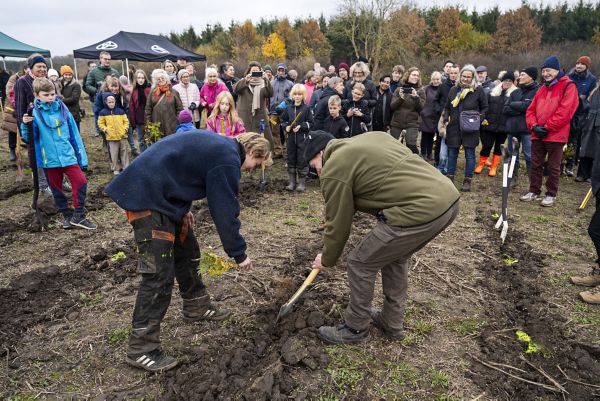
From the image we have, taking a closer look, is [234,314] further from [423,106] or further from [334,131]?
[423,106]

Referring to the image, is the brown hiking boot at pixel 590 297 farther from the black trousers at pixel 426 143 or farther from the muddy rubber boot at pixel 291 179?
the black trousers at pixel 426 143

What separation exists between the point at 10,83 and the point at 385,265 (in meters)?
10.3

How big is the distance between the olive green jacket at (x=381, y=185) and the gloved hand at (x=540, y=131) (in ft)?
15.9

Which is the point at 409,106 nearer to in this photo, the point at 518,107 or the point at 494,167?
the point at 518,107

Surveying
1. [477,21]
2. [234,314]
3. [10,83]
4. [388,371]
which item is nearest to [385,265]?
[388,371]

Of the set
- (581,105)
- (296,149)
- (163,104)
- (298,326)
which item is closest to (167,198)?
Result: (298,326)

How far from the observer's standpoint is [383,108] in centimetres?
900

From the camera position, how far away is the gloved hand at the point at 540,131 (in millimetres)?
6855

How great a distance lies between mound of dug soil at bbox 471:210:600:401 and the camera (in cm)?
313

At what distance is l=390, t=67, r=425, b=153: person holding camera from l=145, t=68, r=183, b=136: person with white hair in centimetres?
428

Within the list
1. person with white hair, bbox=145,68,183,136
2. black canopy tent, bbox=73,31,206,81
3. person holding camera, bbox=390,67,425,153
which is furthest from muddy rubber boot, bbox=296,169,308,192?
black canopy tent, bbox=73,31,206,81

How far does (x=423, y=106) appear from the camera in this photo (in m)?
8.86

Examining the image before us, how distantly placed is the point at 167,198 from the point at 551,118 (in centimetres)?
631

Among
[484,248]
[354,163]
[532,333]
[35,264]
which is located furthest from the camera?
[484,248]
